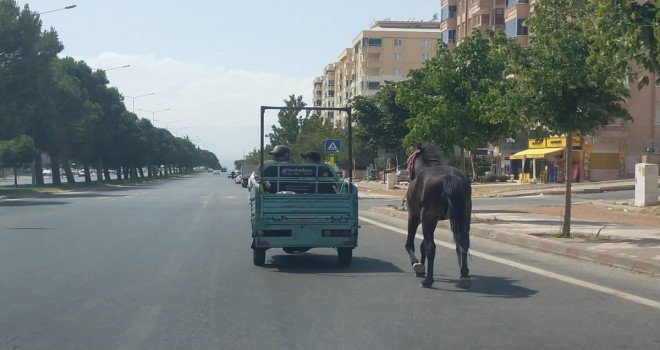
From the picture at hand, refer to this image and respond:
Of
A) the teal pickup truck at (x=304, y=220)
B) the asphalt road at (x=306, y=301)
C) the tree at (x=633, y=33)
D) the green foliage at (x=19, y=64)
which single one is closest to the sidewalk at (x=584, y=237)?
the asphalt road at (x=306, y=301)

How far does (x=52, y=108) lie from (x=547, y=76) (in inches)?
1822

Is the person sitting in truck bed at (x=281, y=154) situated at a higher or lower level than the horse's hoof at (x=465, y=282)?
higher

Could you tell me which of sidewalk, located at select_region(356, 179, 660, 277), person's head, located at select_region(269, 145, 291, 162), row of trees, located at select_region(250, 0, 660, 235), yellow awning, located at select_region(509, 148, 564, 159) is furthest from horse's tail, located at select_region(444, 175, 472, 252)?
yellow awning, located at select_region(509, 148, 564, 159)

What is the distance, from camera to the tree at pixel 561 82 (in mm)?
16156

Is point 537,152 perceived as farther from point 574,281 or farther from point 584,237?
point 574,281

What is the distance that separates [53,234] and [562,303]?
13.6 metres

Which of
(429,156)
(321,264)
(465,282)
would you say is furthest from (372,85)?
(465,282)

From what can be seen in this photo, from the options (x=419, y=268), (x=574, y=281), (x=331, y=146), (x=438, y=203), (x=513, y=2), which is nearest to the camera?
(x=438, y=203)

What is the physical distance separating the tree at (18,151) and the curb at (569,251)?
42989 mm

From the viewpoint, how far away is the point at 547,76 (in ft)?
53.6

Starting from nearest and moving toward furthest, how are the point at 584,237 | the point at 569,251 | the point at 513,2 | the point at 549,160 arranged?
1. the point at 569,251
2. the point at 584,237
3. the point at 549,160
4. the point at 513,2

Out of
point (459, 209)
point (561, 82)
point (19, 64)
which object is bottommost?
point (459, 209)

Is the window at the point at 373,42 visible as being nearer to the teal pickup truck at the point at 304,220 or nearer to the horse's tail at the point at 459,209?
the teal pickup truck at the point at 304,220

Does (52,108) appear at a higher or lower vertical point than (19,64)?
lower
